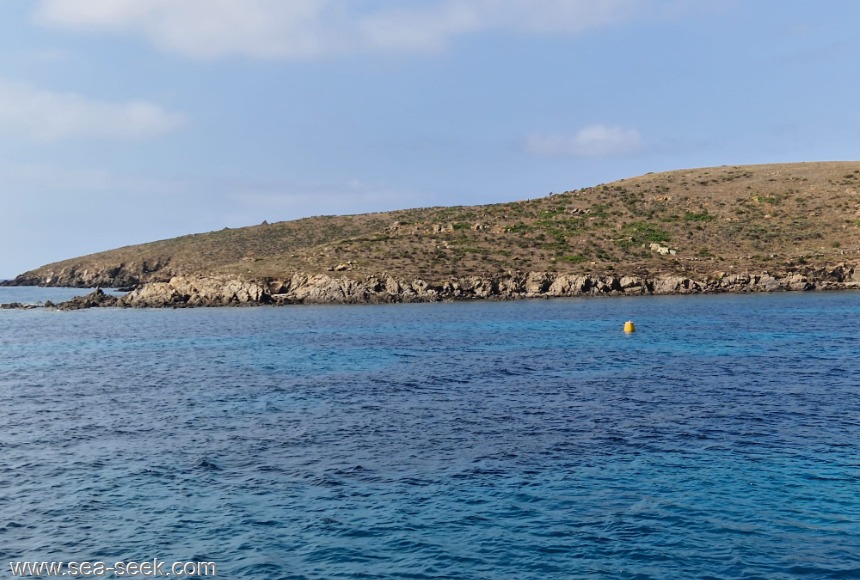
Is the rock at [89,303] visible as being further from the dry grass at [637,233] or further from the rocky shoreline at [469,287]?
the dry grass at [637,233]

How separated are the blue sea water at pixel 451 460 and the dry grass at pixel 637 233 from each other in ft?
203

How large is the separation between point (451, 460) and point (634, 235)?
11244cm

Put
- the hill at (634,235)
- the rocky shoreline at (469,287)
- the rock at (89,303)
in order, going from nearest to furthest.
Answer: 1. the rocky shoreline at (469,287)
2. the hill at (634,235)
3. the rock at (89,303)

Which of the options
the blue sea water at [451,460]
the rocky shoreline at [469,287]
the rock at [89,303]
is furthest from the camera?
the rock at [89,303]

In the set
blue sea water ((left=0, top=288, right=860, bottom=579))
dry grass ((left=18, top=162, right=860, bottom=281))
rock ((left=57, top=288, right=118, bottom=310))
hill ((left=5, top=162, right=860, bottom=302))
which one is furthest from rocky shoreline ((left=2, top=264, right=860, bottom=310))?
blue sea water ((left=0, top=288, right=860, bottom=579))

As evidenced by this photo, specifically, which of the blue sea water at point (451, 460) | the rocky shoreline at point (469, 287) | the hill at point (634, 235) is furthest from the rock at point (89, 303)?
the blue sea water at point (451, 460)

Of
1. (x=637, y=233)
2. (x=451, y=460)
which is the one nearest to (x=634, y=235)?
(x=637, y=233)

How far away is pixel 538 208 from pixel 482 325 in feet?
277

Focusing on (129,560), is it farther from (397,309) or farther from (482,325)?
(397,309)

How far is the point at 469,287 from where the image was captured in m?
112

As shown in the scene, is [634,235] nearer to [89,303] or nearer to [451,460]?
[89,303]

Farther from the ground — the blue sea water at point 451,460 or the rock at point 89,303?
the rock at point 89,303

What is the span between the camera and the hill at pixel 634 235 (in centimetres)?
11731

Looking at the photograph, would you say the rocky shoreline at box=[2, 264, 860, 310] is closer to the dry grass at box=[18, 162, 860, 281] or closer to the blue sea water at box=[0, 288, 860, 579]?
the dry grass at box=[18, 162, 860, 281]
